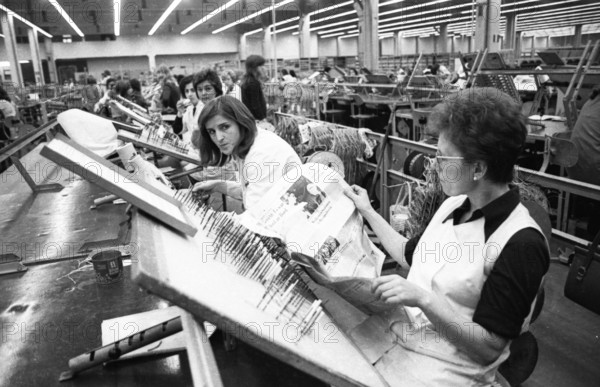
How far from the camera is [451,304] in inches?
45.8

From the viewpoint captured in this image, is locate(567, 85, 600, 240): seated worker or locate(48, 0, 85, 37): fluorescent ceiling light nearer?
locate(567, 85, 600, 240): seated worker

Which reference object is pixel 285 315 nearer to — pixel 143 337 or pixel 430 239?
pixel 430 239

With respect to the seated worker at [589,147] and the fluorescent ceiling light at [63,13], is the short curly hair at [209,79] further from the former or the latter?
the fluorescent ceiling light at [63,13]

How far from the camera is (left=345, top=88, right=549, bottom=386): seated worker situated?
3.51 feet

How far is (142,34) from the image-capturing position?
27.8m

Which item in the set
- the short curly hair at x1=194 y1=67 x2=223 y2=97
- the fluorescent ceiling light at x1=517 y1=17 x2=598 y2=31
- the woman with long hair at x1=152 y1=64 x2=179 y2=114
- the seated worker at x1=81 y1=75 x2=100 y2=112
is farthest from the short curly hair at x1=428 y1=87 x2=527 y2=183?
the fluorescent ceiling light at x1=517 y1=17 x2=598 y2=31

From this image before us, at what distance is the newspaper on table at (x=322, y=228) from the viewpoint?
115 centimetres

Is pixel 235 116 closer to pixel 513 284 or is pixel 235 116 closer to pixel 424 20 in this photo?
pixel 513 284

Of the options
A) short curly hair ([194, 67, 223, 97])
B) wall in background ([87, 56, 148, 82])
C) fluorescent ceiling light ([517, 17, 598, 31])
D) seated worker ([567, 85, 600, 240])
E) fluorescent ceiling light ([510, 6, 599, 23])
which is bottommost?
seated worker ([567, 85, 600, 240])

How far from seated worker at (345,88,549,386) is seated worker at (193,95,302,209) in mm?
1147

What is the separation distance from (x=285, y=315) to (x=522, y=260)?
56cm

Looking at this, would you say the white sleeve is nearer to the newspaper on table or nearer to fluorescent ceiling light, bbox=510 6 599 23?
the newspaper on table

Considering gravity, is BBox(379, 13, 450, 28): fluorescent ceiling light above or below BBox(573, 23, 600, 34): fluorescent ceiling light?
above

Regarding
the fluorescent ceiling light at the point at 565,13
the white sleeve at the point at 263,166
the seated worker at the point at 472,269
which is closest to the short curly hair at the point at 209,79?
the white sleeve at the point at 263,166
